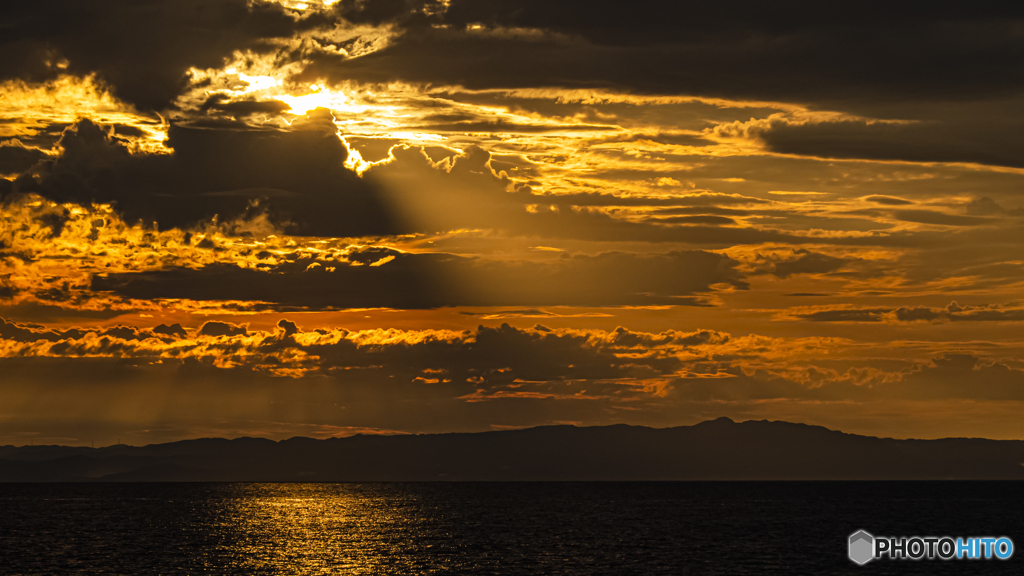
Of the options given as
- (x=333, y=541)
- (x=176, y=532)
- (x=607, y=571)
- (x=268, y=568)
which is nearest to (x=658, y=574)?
(x=607, y=571)

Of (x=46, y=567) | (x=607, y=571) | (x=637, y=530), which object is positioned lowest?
(x=46, y=567)

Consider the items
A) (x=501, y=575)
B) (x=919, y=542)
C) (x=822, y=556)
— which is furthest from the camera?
(x=919, y=542)

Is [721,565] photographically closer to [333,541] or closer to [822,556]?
[822,556]

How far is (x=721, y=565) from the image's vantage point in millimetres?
122062

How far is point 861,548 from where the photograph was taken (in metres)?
142

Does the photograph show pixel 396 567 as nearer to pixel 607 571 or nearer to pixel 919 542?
pixel 607 571

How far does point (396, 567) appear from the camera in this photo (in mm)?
123688

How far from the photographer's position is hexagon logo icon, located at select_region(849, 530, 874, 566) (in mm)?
128725

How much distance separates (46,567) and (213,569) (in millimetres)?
20446

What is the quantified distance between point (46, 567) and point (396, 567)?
42.7 meters

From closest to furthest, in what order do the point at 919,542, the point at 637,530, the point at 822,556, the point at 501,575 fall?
the point at 501,575 < the point at 822,556 < the point at 919,542 < the point at 637,530

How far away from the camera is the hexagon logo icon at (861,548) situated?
5068 inches

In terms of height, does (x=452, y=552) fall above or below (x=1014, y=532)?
below

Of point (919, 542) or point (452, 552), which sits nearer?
point (452, 552)
